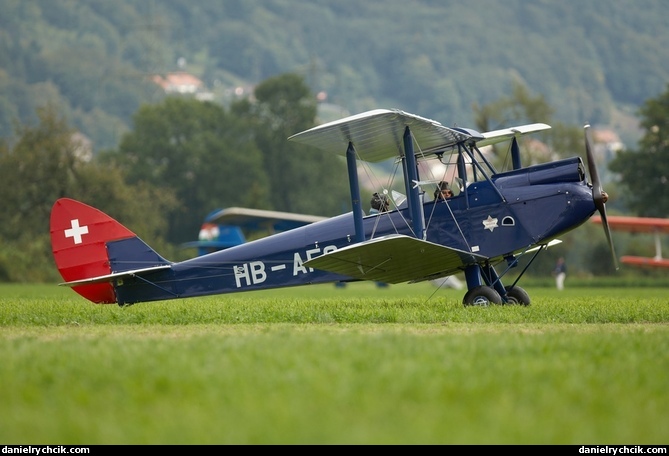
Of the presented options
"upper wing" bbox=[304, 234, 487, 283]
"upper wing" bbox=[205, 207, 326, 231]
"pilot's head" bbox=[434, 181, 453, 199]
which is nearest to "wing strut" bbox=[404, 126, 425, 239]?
"upper wing" bbox=[304, 234, 487, 283]

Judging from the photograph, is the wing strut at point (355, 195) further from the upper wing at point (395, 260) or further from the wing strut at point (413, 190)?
the wing strut at point (413, 190)

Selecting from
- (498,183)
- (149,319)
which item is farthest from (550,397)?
(498,183)

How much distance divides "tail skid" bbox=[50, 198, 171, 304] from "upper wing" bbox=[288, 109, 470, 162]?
9.59 ft

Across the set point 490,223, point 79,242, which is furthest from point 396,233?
point 79,242

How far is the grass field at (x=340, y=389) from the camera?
6.07 meters

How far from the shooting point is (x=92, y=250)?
1465 centimetres

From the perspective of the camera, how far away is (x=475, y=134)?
14453 mm

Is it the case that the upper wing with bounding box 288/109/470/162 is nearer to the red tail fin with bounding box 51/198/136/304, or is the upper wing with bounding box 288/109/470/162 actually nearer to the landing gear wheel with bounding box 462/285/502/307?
the landing gear wheel with bounding box 462/285/502/307

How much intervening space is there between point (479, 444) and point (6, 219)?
177 feet

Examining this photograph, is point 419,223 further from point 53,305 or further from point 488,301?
point 53,305

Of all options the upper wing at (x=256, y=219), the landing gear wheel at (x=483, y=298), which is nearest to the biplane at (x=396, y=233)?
the landing gear wheel at (x=483, y=298)

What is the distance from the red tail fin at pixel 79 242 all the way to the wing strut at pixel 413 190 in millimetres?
3710

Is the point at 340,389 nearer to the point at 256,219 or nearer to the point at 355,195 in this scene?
the point at 355,195

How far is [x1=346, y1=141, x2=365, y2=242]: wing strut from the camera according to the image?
13.8 m
